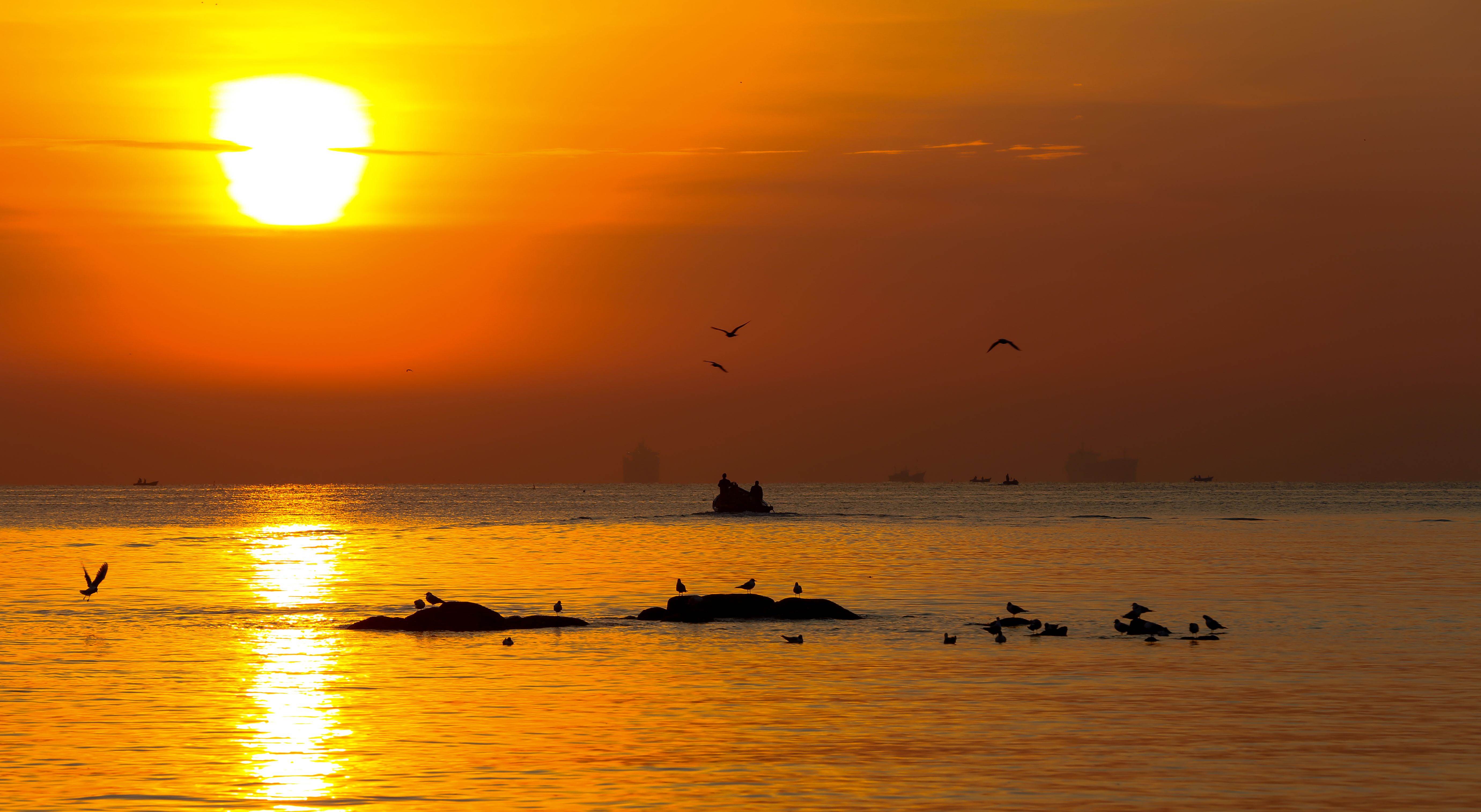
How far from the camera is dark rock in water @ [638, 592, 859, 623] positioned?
1998 inches

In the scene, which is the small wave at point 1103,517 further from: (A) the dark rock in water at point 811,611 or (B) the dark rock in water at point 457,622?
(B) the dark rock in water at point 457,622

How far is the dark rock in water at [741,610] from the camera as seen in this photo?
5075cm

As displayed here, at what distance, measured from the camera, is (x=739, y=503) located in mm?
180000

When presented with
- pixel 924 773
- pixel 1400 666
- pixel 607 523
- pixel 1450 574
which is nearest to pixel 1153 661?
pixel 1400 666

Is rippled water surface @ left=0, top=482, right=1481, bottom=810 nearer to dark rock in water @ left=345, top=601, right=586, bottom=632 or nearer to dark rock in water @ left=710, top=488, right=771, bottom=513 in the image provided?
dark rock in water @ left=345, top=601, right=586, bottom=632

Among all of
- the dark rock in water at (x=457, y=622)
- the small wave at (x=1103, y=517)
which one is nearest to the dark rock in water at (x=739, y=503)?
the small wave at (x=1103, y=517)

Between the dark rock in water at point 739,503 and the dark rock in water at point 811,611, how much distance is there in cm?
12361

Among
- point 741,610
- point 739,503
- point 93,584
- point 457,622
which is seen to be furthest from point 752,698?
point 739,503

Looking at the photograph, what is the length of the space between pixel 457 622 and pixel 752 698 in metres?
17.7

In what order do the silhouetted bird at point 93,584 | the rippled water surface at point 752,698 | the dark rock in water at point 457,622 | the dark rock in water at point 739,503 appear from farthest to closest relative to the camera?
the dark rock in water at point 739,503 < the silhouetted bird at point 93,584 < the dark rock in water at point 457,622 < the rippled water surface at point 752,698

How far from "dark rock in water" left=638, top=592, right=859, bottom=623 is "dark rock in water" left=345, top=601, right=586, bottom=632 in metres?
3.26

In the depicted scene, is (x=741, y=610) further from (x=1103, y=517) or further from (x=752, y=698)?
(x=1103, y=517)

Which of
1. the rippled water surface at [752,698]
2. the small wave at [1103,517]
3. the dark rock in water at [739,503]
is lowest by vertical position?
the rippled water surface at [752,698]

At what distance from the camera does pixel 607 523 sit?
16562 centimetres
